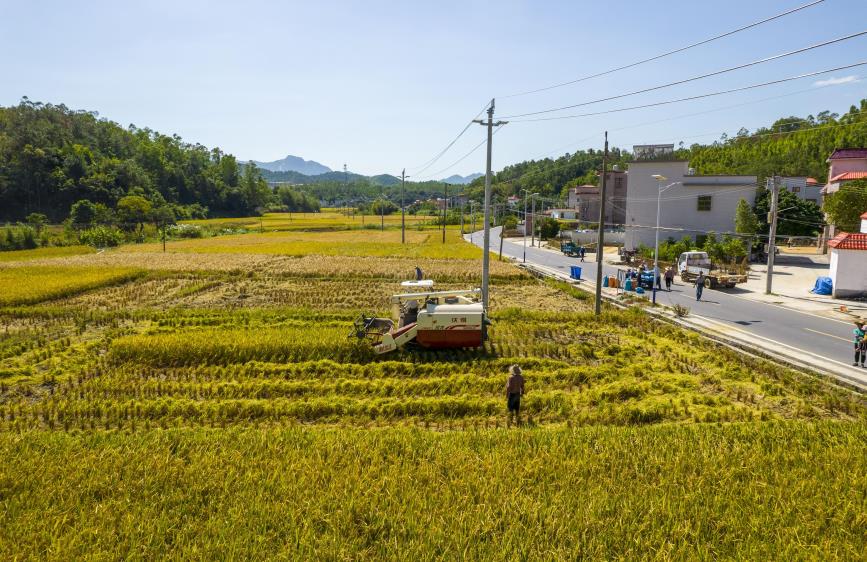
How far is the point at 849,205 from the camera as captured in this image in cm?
3984

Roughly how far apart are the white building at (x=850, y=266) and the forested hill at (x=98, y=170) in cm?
11095

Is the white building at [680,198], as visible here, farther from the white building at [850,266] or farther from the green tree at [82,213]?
the green tree at [82,213]

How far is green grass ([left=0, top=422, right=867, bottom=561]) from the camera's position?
7199 mm

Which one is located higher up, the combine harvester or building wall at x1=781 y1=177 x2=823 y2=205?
building wall at x1=781 y1=177 x2=823 y2=205

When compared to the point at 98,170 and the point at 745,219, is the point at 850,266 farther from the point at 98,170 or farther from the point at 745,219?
the point at 98,170

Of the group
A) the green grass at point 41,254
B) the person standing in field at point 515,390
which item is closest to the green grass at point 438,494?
the person standing in field at point 515,390

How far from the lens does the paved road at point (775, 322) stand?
18266 mm

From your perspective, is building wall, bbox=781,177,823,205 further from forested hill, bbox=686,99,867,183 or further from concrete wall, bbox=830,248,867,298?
concrete wall, bbox=830,248,867,298

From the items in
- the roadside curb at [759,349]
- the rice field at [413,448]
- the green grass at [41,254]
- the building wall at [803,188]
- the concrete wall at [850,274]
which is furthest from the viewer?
Answer: the building wall at [803,188]

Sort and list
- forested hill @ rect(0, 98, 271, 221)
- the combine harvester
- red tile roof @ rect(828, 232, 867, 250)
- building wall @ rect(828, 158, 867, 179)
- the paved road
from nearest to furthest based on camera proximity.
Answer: the combine harvester, the paved road, red tile roof @ rect(828, 232, 867, 250), building wall @ rect(828, 158, 867, 179), forested hill @ rect(0, 98, 271, 221)

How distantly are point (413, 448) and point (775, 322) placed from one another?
19772mm

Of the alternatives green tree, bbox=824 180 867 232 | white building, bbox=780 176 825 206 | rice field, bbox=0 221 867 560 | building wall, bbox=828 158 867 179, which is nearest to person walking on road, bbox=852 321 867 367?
rice field, bbox=0 221 867 560

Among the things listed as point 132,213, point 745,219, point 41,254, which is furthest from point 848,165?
point 132,213

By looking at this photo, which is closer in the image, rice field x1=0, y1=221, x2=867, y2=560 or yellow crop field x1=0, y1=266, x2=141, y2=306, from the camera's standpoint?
rice field x1=0, y1=221, x2=867, y2=560
